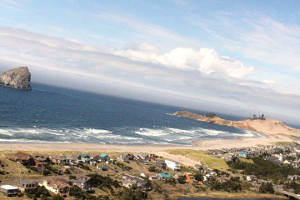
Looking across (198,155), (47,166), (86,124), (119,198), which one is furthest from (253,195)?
(86,124)

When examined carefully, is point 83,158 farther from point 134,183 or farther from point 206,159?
point 206,159

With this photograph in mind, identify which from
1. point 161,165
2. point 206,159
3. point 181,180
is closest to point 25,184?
point 181,180

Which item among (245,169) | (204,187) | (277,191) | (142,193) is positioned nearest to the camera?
(142,193)

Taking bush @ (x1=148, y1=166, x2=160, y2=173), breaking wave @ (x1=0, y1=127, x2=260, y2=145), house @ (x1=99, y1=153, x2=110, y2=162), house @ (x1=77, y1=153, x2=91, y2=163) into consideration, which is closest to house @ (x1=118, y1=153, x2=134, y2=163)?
house @ (x1=99, y1=153, x2=110, y2=162)

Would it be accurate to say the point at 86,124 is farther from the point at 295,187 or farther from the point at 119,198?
the point at 295,187

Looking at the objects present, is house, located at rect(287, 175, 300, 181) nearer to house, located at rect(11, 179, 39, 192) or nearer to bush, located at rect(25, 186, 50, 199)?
bush, located at rect(25, 186, 50, 199)

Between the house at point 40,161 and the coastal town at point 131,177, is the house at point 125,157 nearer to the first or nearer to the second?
the coastal town at point 131,177
